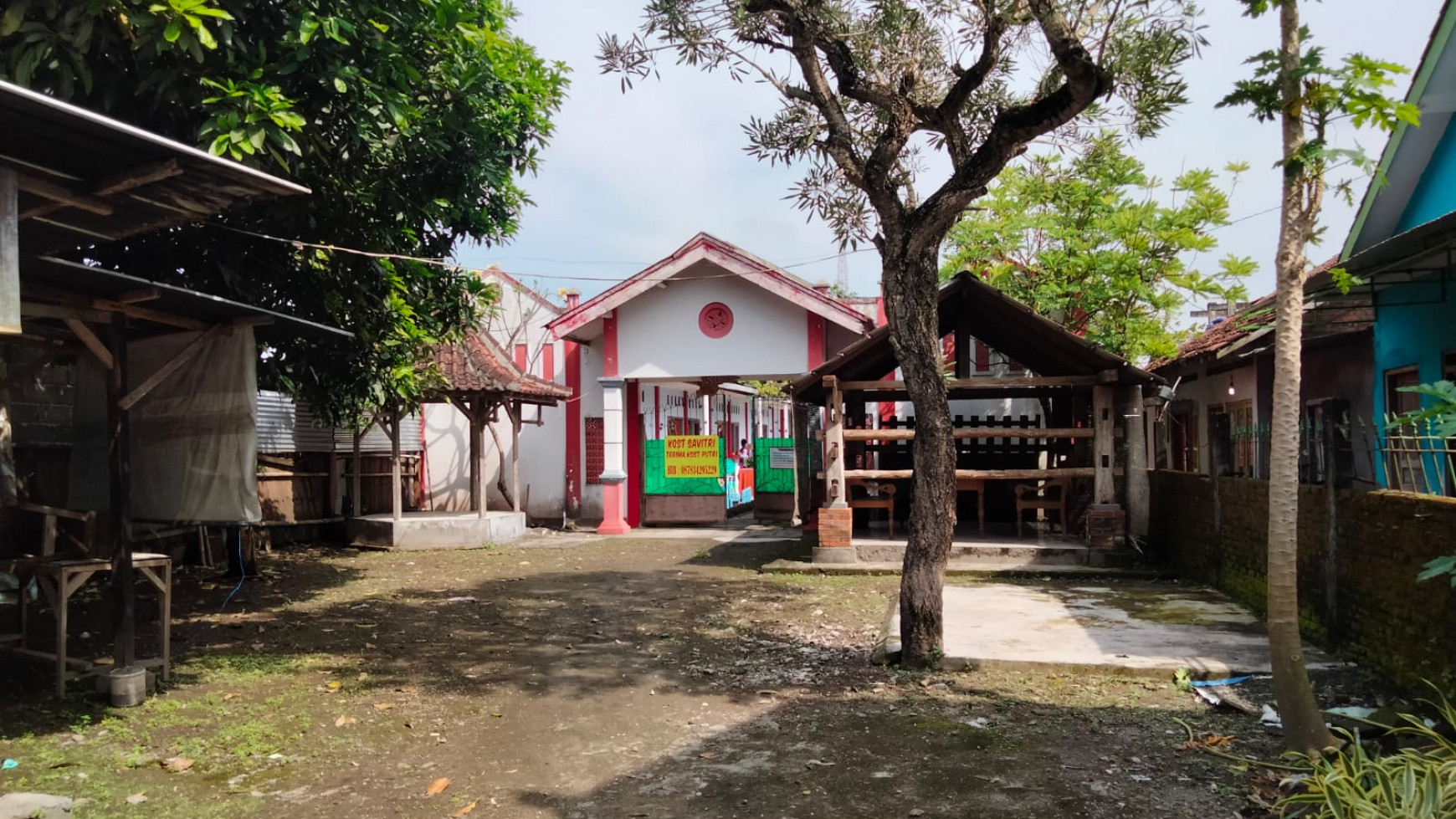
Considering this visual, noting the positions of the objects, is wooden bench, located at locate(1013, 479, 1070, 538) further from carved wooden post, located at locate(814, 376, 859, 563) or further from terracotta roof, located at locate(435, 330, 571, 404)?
terracotta roof, located at locate(435, 330, 571, 404)

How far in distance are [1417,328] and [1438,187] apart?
4.68ft

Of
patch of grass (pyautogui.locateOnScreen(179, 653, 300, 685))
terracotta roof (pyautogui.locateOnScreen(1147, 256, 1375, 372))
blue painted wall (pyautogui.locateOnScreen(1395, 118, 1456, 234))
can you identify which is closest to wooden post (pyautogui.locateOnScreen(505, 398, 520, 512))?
patch of grass (pyautogui.locateOnScreen(179, 653, 300, 685))

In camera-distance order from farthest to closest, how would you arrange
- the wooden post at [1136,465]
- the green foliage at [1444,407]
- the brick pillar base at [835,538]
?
the brick pillar base at [835,538] < the wooden post at [1136,465] < the green foliage at [1444,407]

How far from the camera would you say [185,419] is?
7.21m

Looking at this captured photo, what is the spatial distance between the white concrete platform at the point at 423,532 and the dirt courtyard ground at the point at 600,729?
620 cm

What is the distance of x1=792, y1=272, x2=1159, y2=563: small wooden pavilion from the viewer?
11.7 metres

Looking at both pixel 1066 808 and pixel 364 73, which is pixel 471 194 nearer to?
pixel 364 73

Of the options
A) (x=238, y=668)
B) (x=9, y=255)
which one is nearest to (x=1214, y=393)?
(x=238, y=668)

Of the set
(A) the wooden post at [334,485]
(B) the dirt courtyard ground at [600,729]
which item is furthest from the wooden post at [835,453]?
(A) the wooden post at [334,485]

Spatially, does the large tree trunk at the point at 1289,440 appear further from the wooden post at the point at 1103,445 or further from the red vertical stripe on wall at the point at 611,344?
the red vertical stripe on wall at the point at 611,344

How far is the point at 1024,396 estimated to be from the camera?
1383cm

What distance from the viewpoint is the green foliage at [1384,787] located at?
3.46m

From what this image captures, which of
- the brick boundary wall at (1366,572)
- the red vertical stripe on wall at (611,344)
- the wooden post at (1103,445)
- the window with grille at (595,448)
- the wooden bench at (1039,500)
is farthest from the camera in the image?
the window with grille at (595,448)

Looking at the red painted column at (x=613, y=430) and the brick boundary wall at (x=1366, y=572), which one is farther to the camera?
the red painted column at (x=613, y=430)
